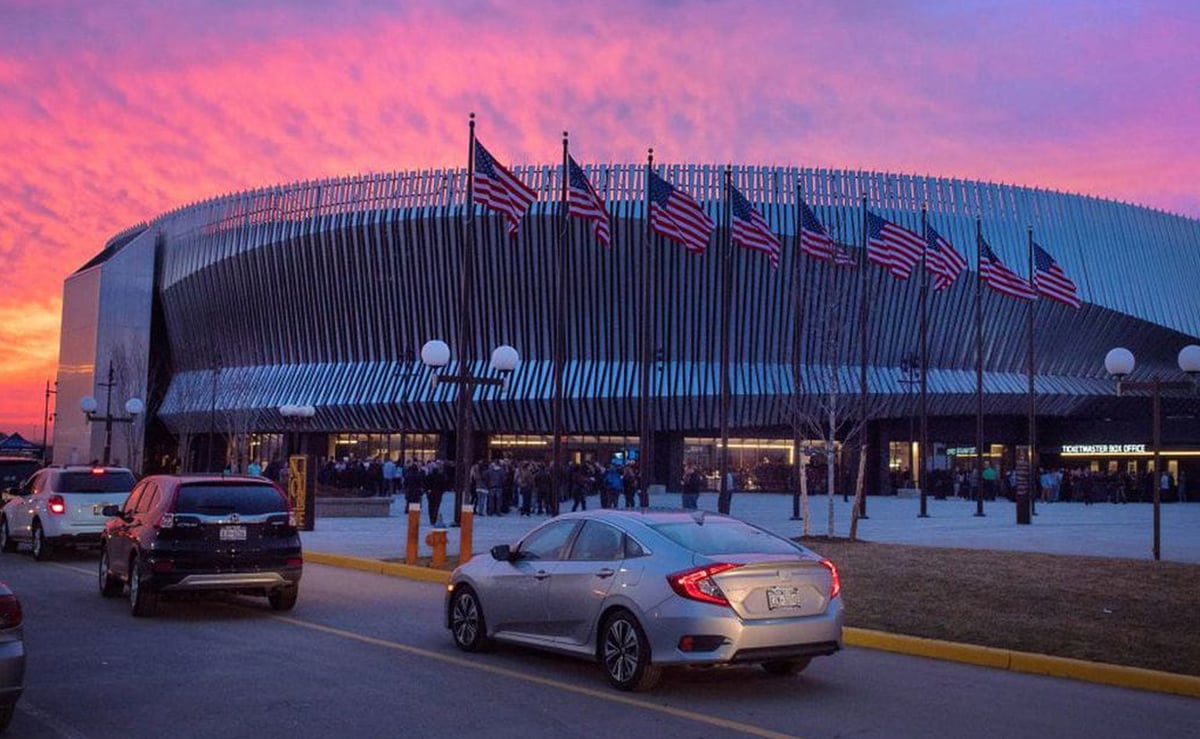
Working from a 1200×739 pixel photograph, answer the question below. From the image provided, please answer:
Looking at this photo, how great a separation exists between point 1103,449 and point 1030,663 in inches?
2164

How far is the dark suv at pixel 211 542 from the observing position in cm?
1270

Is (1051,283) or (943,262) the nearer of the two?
(943,262)

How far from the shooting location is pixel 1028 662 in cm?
1048

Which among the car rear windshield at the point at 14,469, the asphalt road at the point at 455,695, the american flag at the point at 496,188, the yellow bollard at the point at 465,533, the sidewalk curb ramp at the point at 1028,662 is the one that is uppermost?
the american flag at the point at 496,188

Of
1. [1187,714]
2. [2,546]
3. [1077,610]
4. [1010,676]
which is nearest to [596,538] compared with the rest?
[1010,676]

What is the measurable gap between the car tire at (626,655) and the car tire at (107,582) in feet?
25.8

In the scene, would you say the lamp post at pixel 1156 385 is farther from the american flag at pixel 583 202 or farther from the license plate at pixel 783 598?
the license plate at pixel 783 598

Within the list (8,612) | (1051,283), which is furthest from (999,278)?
(8,612)

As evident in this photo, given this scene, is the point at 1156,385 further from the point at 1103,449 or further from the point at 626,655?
the point at 1103,449

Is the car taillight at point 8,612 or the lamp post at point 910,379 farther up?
the lamp post at point 910,379

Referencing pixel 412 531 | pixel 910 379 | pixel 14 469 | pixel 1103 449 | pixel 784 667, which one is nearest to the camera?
pixel 784 667

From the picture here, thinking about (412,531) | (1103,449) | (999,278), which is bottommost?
(412,531)

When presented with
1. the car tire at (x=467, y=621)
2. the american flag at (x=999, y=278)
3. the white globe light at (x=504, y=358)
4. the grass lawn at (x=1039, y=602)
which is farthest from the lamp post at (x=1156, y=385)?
the american flag at (x=999, y=278)

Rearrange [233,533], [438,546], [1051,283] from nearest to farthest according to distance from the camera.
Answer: [233,533] < [438,546] < [1051,283]
